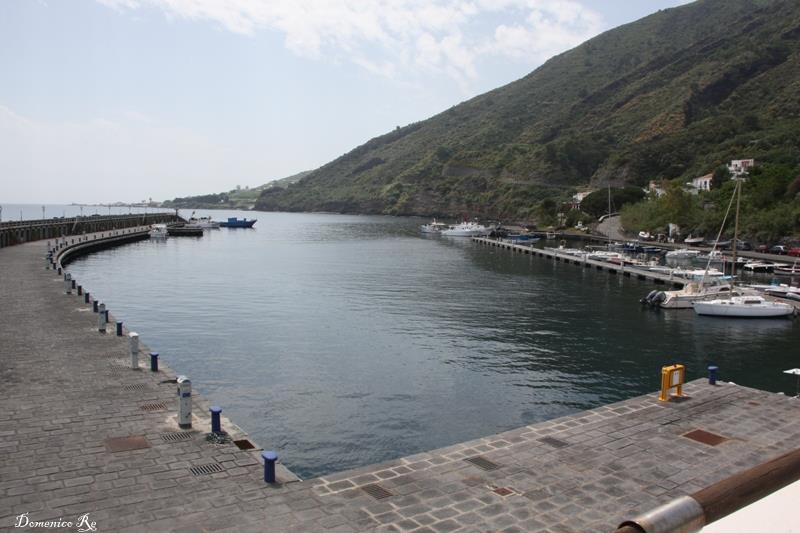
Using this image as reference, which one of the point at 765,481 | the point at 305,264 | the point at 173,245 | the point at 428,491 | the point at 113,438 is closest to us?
the point at 765,481

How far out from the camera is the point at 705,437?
15.0 metres

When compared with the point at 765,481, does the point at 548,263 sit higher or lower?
lower

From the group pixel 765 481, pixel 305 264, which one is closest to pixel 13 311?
pixel 765 481

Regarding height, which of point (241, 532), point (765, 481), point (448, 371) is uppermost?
point (765, 481)

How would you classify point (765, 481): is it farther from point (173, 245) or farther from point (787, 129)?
point (787, 129)

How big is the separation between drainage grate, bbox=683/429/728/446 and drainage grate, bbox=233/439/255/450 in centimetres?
1038

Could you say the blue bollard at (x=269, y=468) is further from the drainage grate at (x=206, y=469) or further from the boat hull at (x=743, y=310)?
the boat hull at (x=743, y=310)

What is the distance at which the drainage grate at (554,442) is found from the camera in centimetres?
1426

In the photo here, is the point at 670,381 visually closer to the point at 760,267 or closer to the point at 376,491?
the point at 376,491

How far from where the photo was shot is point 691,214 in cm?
9975

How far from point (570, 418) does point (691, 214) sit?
3719 inches

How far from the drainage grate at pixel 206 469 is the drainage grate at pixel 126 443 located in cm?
175

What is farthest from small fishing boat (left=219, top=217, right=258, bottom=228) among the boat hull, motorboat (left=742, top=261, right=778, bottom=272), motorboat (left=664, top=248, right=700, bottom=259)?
the boat hull

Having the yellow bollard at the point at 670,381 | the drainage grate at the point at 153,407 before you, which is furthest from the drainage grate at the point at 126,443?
the yellow bollard at the point at 670,381
